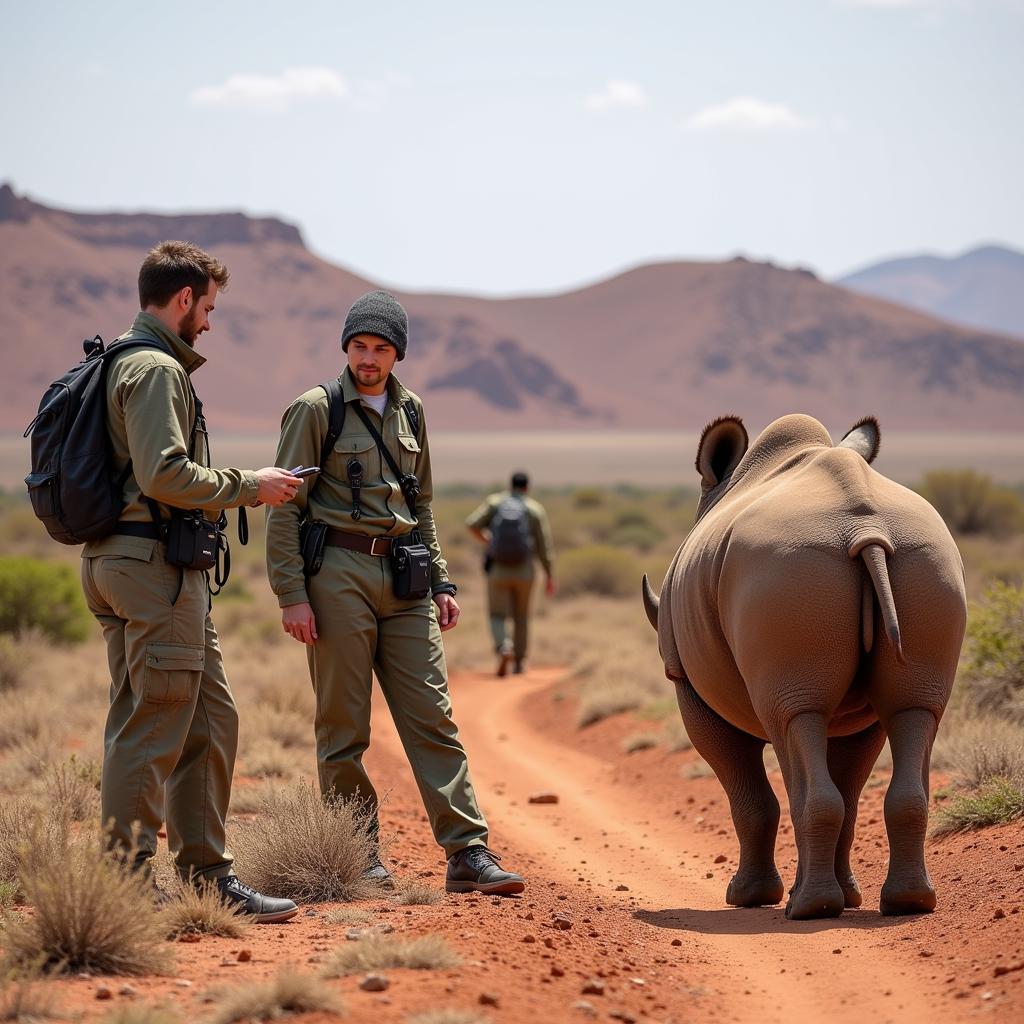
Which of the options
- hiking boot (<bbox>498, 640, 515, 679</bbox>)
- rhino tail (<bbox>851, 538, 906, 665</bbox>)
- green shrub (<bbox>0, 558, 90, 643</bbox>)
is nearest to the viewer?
rhino tail (<bbox>851, 538, 906, 665</bbox>)

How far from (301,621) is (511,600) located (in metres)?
10.8

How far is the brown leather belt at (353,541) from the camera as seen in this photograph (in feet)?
20.3

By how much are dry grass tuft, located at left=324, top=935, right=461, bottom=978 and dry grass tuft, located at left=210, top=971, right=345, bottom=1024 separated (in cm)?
41

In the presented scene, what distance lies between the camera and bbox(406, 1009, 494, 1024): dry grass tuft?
157 inches

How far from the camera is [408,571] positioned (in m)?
6.20

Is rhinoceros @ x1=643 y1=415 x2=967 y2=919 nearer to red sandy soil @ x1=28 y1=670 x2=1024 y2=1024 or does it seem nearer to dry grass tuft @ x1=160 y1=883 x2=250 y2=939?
red sandy soil @ x1=28 y1=670 x2=1024 y2=1024

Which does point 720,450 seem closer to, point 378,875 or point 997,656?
point 378,875

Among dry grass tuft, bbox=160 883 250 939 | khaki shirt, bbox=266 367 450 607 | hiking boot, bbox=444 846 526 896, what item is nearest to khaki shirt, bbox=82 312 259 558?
khaki shirt, bbox=266 367 450 607

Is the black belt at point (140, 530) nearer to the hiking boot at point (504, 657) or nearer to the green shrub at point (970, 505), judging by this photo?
the hiking boot at point (504, 657)

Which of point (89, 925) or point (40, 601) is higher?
point (89, 925)

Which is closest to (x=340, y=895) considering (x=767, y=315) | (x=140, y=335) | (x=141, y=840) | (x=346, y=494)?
(x=141, y=840)

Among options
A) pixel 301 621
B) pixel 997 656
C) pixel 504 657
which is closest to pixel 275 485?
pixel 301 621

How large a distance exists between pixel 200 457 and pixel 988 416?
492ft

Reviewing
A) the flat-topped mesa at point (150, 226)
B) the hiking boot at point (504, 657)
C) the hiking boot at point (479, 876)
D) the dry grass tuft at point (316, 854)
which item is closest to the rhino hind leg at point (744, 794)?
the hiking boot at point (479, 876)
